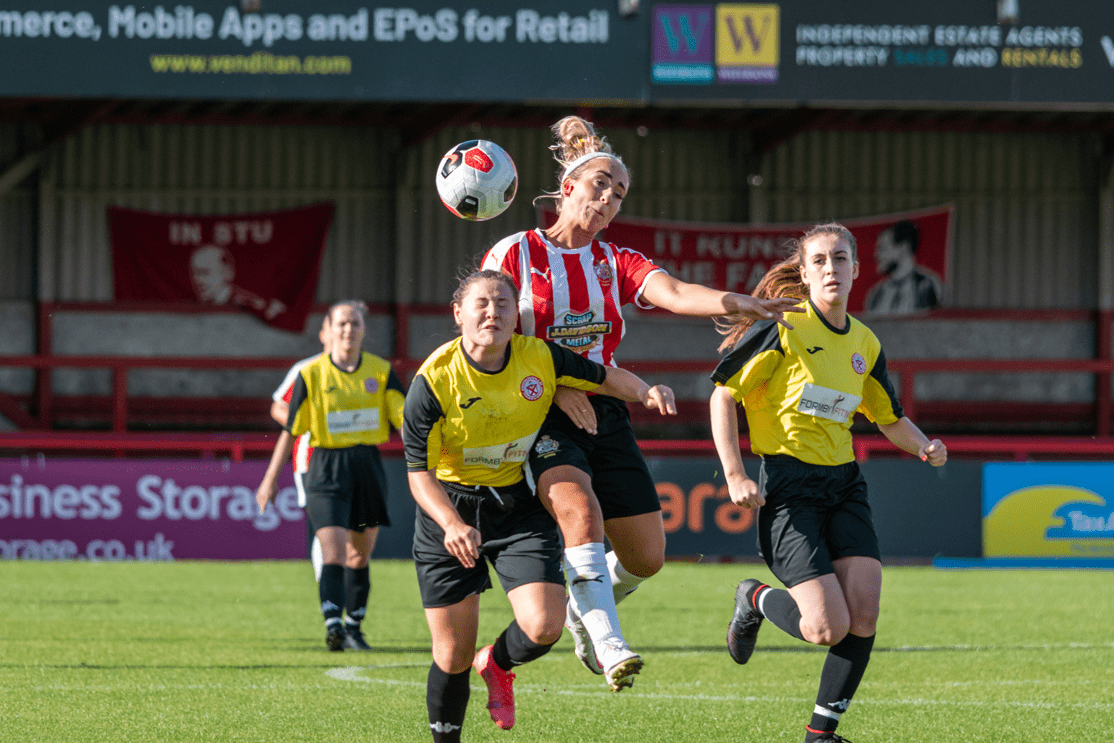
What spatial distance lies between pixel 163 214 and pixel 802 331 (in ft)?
53.0

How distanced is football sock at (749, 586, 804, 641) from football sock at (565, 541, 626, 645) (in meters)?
0.69

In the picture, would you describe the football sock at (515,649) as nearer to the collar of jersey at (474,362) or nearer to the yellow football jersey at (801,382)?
the collar of jersey at (474,362)

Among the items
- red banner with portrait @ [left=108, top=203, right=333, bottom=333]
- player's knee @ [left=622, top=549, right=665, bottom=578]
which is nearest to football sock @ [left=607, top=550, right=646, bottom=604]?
player's knee @ [left=622, top=549, right=665, bottom=578]

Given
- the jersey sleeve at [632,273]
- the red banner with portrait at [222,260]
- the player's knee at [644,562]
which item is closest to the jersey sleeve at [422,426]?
the jersey sleeve at [632,273]

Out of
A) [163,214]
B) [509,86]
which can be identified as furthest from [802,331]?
[163,214]

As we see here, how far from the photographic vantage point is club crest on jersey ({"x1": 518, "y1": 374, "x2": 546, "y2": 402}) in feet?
15.9

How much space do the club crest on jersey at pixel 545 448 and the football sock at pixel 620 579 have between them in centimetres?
87

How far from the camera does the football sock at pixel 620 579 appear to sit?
18.7 ft

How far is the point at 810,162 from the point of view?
20828 mm

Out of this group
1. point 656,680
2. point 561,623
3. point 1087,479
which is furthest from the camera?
point 1087,479

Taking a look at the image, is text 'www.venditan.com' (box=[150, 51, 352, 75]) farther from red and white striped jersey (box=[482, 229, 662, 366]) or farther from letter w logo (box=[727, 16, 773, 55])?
red and white striped jersey (box=[482, 229, 662, 366])

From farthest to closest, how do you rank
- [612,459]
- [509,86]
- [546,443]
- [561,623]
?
1. [509,86]
2. [612,459]
3. [546,443]
4. [561,623]

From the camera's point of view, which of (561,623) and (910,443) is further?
(910,443)

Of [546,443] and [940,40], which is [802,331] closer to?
[546,443]
